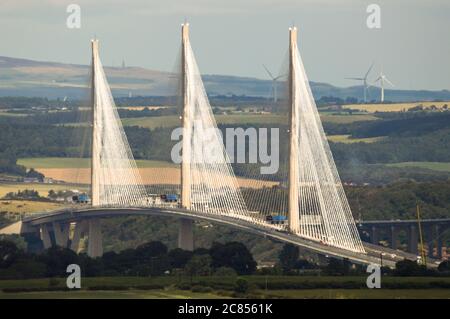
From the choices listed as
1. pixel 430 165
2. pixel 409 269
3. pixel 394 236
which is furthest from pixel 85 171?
pixel 430 165

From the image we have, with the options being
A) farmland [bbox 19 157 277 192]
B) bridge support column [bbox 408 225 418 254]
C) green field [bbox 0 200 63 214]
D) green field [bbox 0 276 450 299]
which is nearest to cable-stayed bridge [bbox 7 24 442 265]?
farmland [bbox 19 157 277 192]

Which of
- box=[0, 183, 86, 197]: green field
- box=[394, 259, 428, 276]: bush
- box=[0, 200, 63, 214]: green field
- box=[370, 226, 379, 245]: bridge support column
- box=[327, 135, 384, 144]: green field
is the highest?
box=[327, 135, 384, 144]: green field

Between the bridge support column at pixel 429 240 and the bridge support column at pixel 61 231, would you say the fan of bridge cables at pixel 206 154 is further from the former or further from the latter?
the bridge support column at pixel 429 240

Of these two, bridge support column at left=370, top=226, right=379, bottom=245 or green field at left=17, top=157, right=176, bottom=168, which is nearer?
bridge support column at left=370, top=226, right=379, bottom=245

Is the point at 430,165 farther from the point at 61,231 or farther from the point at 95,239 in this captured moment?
the point at 95,239

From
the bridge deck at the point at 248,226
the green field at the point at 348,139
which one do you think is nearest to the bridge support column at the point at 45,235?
the bridge deck at the point at 248,226

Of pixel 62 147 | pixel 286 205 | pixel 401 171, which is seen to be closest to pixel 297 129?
pixel 286 205

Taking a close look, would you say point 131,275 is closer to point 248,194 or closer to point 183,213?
point 183,213

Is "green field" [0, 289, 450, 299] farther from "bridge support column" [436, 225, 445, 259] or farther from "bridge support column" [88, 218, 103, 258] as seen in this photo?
"bridge support column" [436, 225, 445, 259]
